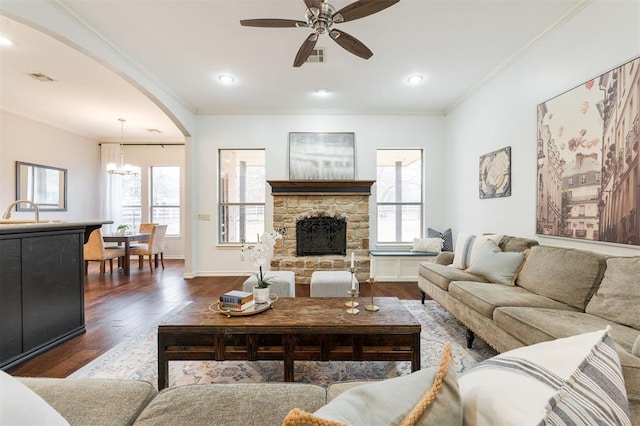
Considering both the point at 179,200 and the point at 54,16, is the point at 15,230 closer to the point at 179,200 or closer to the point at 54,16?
the point at 54,16

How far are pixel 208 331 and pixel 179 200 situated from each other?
236 inches

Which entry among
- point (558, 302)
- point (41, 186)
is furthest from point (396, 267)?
point (41, 186)

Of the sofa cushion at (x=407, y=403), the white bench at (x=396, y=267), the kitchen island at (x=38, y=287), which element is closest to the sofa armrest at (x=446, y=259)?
the white bench at (x=396, y=267)

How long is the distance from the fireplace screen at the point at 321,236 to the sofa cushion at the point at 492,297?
2.46 meters

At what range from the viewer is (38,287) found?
7.41ft

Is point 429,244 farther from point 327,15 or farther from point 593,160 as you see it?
point 327,15

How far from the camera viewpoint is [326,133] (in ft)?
16.0

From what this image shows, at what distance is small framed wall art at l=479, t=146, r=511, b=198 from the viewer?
10.7 feet

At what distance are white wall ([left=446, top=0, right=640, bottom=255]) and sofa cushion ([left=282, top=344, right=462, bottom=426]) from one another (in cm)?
241

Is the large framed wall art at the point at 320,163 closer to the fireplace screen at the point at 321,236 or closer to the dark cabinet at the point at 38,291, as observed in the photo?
the fireplace screen at the point at 321,236

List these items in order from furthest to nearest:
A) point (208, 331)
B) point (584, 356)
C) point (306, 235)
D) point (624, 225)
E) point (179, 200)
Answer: point (179, 200) < point (306, 235) < point (624, 225) < point (208, 331) < point (584, 356)

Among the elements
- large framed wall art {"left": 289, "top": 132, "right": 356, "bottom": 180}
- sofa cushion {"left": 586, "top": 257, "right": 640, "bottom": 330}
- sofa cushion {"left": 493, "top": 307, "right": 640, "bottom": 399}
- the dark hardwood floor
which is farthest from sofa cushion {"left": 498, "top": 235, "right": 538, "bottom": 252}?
large framed wall art {"left": 289, "top": 132, "right": 356, "bottom": 180}

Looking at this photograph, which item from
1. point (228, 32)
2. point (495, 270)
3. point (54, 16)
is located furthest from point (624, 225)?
point (54, 16)

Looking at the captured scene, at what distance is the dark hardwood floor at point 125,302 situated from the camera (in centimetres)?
220
